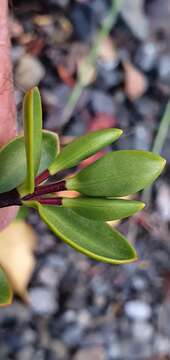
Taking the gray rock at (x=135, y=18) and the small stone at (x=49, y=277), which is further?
the gray rock at (x=135, y=18)

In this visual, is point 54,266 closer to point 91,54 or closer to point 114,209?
point 91,54

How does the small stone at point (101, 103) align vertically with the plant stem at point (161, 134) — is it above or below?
above

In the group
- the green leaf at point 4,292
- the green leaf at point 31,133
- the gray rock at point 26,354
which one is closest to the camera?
the green leaf at point 31,133

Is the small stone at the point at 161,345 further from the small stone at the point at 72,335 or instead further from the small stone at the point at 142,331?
the small stone at the point at 72,335

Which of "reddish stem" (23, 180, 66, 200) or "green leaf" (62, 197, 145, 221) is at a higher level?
"reddish stem" (23, 180, 66, 200)

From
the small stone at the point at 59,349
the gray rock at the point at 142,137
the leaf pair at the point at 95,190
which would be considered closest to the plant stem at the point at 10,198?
the leaf pair at the point at 95,190

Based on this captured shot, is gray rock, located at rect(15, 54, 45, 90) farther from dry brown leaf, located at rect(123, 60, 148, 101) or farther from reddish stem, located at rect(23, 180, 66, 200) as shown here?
reddish stem, located at rect(23, 180, 66, 200)

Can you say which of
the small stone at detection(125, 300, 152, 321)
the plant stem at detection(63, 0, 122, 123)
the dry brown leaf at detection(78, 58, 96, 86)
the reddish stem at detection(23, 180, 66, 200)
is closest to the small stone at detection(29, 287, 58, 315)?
the small stone at detection(125, 300, 152, 321)

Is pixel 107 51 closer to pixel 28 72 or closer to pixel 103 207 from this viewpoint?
pixel 28 72
